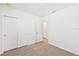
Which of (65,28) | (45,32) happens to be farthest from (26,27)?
(65,28)

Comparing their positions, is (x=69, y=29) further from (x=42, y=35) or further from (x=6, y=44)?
(x=6, y=44)

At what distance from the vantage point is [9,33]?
133 cm

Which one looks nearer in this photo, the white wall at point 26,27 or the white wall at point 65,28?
the white wall at point 26,27

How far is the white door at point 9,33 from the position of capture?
4.08 feet

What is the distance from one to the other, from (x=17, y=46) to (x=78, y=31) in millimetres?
1364

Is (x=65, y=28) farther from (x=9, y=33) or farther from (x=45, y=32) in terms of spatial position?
(x=9, y=33)

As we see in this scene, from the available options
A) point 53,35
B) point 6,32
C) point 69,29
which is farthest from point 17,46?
point 69,29

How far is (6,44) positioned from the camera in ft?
4.37

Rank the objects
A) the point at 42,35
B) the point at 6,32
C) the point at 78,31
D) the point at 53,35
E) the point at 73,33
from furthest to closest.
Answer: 1. the point at 73,33
2. the point at 78,31
3. the point at 53,35
4. the point at 6,32
5. the point at 42,35

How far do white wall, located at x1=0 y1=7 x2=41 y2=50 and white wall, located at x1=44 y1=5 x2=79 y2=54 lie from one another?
0.22 m

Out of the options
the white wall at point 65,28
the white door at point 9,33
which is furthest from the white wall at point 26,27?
the white wall at point 65,28

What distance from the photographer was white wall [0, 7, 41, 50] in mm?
1223

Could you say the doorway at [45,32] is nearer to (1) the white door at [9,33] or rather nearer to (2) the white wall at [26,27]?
(2) the white wall at [26,27]

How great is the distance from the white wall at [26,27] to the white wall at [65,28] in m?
0.22
